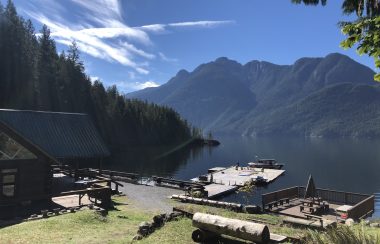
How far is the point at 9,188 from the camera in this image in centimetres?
2752

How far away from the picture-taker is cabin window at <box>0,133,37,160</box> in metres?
26.8

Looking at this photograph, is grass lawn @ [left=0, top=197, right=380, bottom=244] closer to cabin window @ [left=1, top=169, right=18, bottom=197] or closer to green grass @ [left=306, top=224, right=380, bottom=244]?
green grass @ [left=306, top=224, right=380, bottom=244]

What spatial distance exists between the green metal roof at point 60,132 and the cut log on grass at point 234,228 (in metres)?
24.6

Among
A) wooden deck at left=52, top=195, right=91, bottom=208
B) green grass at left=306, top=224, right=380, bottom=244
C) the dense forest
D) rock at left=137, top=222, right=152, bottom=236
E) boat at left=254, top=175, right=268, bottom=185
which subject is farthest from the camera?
the dense forest

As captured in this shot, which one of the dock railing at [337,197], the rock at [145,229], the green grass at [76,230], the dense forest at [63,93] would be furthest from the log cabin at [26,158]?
the dense forest at [63,93]

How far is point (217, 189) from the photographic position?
50844mm

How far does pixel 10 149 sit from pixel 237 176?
46.3 m

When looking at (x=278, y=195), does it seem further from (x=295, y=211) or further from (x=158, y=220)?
(x=158, y=220)

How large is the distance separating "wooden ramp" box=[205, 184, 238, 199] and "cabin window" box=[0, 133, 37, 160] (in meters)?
23.7

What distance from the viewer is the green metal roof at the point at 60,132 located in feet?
119

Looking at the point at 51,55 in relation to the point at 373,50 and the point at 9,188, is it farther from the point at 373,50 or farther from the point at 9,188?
the point at 373,50

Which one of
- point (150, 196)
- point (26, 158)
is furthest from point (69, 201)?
point (150, 196)

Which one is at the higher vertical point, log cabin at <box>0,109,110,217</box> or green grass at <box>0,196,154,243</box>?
log cabin at <box>0,109,110,217</box>

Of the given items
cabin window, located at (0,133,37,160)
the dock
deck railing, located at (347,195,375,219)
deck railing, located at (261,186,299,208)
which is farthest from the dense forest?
deck railing, located at (347,195,375,219)
